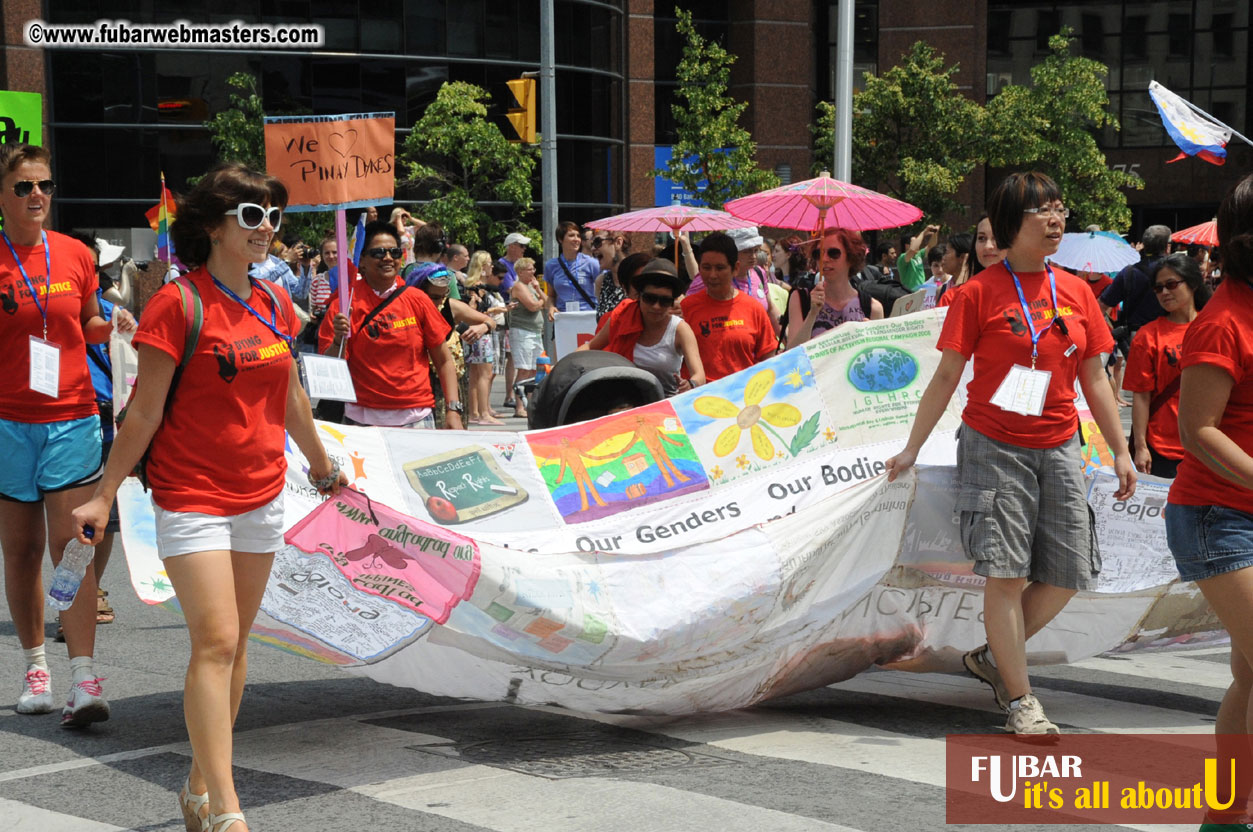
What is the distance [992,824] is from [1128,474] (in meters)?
1.64

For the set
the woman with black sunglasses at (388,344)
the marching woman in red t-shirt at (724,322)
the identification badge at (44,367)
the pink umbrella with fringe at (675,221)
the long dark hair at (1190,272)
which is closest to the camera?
the identification badge at (44,367)

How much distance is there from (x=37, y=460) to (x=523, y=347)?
12.1 m

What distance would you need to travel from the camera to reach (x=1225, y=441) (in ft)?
13.2

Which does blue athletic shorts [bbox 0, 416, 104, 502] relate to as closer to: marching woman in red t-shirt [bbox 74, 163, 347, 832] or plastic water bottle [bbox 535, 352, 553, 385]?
marching woman in red t-shirt [bbox 74, 163, 347, 832]

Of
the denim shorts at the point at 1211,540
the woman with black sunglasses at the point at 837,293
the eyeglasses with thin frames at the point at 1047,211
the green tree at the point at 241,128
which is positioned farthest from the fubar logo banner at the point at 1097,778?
the green tree at the point at 241,128

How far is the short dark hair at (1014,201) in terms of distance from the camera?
5.57 m

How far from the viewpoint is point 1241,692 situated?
14.2ft

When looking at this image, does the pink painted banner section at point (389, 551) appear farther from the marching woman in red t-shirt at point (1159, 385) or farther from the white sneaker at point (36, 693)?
the marching woman in red t-shirt at point (1159, 385)

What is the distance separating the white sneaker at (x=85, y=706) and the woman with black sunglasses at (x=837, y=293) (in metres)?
4.24

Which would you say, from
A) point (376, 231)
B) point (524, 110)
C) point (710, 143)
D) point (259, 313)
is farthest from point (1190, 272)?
point (710, 143)

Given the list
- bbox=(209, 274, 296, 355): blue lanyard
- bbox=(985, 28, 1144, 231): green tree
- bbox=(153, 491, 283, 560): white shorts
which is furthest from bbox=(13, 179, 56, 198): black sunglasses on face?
bbox=(985, 28, 1144, 231): green tree

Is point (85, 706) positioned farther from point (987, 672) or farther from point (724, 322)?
point (724, 322)

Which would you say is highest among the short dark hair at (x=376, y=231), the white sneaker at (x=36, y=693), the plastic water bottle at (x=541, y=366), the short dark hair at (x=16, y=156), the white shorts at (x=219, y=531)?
the short dark hair at (x=16, y=156)

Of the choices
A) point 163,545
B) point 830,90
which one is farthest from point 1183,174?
point 163,545
